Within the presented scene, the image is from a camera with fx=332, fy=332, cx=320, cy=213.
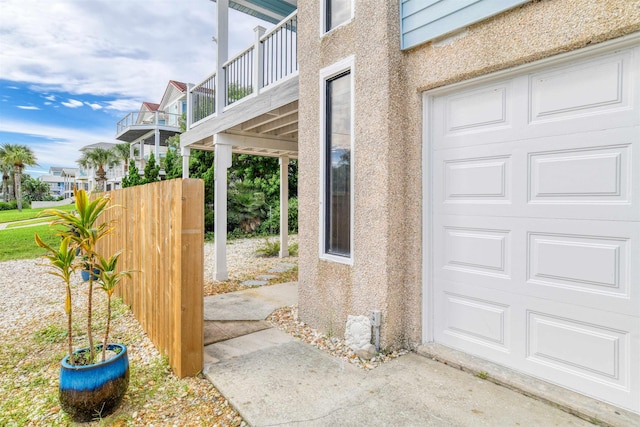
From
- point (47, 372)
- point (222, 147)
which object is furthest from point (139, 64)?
point (47, 372)

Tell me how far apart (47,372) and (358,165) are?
10.9ft

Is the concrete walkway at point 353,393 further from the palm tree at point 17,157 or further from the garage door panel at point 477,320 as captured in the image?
the palm tree at point 17,157

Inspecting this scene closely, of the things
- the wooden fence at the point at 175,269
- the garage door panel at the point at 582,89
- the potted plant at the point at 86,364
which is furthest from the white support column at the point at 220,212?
the garage door panel at the point at 582,89

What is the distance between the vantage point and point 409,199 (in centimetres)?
294

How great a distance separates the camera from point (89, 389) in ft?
6.95

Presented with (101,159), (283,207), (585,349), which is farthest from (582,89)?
(101,159)

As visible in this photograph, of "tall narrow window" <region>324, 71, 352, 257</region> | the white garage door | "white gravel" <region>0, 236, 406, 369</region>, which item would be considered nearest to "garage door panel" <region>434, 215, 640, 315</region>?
the white garage door

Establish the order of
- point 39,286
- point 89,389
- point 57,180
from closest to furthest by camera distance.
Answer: point 89,389
point 39,286
point 57,180

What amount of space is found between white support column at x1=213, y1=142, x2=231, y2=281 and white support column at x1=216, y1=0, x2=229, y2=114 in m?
0.86

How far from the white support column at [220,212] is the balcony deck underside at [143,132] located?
1638 centimetres

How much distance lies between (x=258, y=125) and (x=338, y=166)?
10.4 ft

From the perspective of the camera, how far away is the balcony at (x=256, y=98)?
5008 mm

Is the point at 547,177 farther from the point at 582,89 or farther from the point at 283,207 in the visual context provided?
the point at 283,207

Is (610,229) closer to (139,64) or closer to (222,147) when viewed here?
(222,147)
